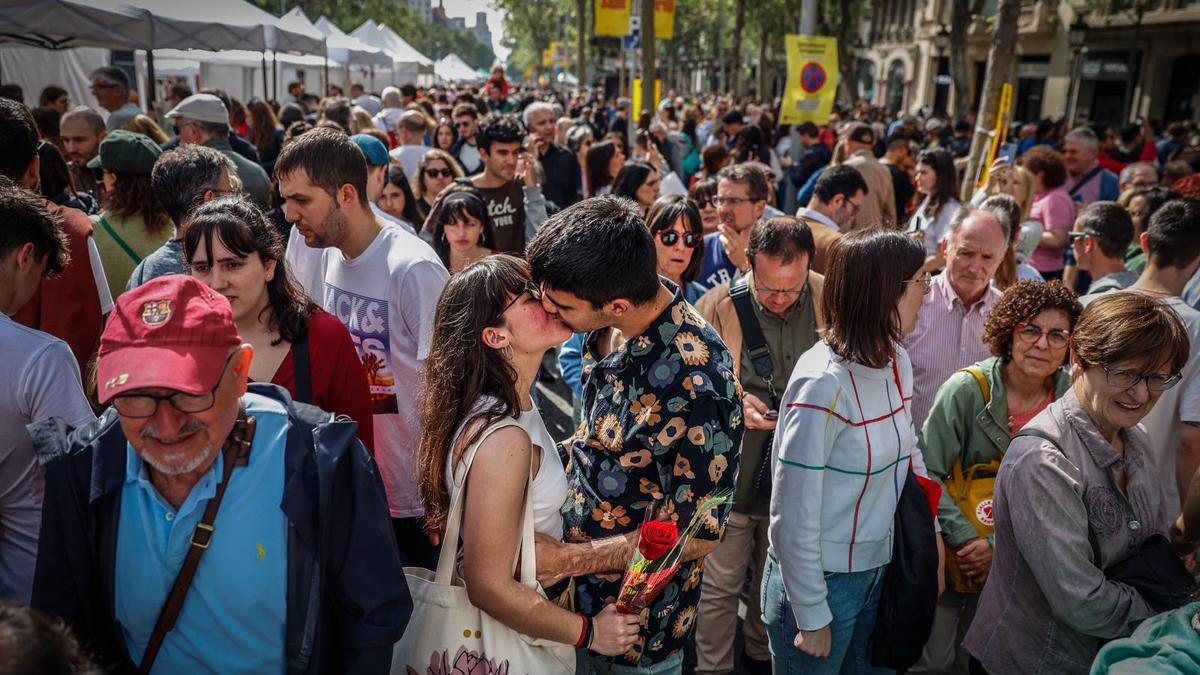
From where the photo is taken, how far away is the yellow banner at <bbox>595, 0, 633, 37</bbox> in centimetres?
1491

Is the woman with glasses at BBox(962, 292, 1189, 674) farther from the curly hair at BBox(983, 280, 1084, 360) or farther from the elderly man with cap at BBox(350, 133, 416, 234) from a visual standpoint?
the elderly man with cap at BBox(350, 133, 416, 234)

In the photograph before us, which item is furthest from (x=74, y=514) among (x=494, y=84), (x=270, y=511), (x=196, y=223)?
(x=494, y=84)

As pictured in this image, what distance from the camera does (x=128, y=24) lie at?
859cm

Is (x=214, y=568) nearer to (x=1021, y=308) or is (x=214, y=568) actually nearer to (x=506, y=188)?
(x=1021, y=308)

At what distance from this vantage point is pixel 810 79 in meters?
10.1

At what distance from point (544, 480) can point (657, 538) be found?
344mm

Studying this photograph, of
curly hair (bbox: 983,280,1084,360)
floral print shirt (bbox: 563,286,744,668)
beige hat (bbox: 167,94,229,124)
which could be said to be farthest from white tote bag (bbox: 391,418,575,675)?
beige hat (bbox: 167,94,229,124)

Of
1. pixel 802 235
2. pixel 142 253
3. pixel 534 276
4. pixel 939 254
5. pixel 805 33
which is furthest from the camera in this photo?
pixel 805 33

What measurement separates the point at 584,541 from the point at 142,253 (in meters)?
2.80

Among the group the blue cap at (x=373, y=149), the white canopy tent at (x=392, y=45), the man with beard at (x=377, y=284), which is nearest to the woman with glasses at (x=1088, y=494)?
the man with beard at (x=377, y=284)

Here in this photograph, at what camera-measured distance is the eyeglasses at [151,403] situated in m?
1.54

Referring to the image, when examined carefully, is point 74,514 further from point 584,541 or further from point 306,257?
point 306,257

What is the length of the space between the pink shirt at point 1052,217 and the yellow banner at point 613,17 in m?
10.1

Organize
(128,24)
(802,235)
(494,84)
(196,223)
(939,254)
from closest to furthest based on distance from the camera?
(196,223), (802,235), (939,254), (128,24), (494,84)
